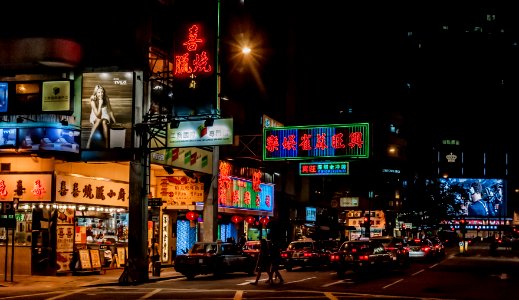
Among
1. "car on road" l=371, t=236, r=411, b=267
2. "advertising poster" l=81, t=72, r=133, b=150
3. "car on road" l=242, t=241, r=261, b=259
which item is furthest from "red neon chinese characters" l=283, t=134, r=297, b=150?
"advertising poster" l=81, t=72, r=133, b=150

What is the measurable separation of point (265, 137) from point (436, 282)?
47.1 feet

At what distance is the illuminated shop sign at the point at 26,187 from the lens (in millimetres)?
28766

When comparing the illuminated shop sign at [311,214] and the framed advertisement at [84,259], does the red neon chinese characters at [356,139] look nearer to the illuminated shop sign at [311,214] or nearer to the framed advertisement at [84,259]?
the framed advertisement at [84,259]

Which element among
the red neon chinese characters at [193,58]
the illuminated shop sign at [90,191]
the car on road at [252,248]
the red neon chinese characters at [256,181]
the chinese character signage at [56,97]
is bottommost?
the car on road at [252,248]

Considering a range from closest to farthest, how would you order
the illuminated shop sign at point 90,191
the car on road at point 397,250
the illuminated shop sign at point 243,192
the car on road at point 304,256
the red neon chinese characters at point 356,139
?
the illuminated shop sign at point 90,191, the car on road at point 397,250, the car on road at point 304,256, the red neon chinese characters at point 356,139, the illuminated shop sign at point 243,192

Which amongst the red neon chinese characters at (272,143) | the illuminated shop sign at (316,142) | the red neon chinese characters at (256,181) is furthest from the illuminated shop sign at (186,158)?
the red neon chinese characters at (256,181)

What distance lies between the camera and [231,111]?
4462 centimetres

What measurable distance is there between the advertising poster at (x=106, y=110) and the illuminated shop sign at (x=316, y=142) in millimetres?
9899

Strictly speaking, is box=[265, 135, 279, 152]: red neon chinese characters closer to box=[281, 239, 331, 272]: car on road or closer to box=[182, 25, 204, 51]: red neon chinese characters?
box=[281, 239, 331, 272]: car on road

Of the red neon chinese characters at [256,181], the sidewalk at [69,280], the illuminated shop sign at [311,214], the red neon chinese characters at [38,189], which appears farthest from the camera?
the illuminated shop sign at [311,214]

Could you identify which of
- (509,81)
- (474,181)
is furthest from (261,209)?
(509,81)

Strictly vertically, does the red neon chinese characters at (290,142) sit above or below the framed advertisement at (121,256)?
above

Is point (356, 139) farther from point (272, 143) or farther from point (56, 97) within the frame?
point (56, 97)

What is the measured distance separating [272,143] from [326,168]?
19.1 feet
